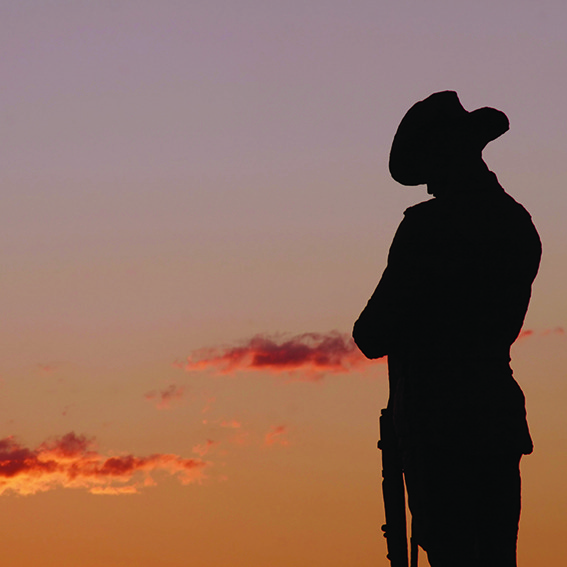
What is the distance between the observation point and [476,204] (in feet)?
24.1

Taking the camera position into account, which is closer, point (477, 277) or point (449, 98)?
point (477, 277)

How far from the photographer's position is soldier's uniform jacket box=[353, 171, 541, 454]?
701cm

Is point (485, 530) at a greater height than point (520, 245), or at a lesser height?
lesser

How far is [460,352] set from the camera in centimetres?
711

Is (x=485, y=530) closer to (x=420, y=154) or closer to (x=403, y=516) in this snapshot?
(x=403, y=516)

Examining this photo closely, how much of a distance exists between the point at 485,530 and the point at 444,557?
0.36m

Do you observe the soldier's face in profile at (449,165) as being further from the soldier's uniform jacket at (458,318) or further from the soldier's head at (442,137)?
the soldier's uniform jacket at (458,318)

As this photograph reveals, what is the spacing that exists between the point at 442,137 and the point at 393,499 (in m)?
2.84

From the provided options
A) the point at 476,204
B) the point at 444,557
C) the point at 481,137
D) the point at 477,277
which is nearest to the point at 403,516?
the point at 444,557

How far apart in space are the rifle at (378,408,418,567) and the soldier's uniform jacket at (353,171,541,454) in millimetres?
367

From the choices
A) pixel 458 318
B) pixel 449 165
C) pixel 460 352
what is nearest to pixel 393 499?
pixel 460 352

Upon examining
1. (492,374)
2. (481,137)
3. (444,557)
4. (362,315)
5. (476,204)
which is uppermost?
(481,137)

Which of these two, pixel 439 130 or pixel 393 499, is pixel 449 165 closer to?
pixel 439 130

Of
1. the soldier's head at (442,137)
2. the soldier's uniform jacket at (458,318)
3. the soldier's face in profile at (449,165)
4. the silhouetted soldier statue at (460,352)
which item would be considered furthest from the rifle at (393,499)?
the soldier's head at (442,137)
